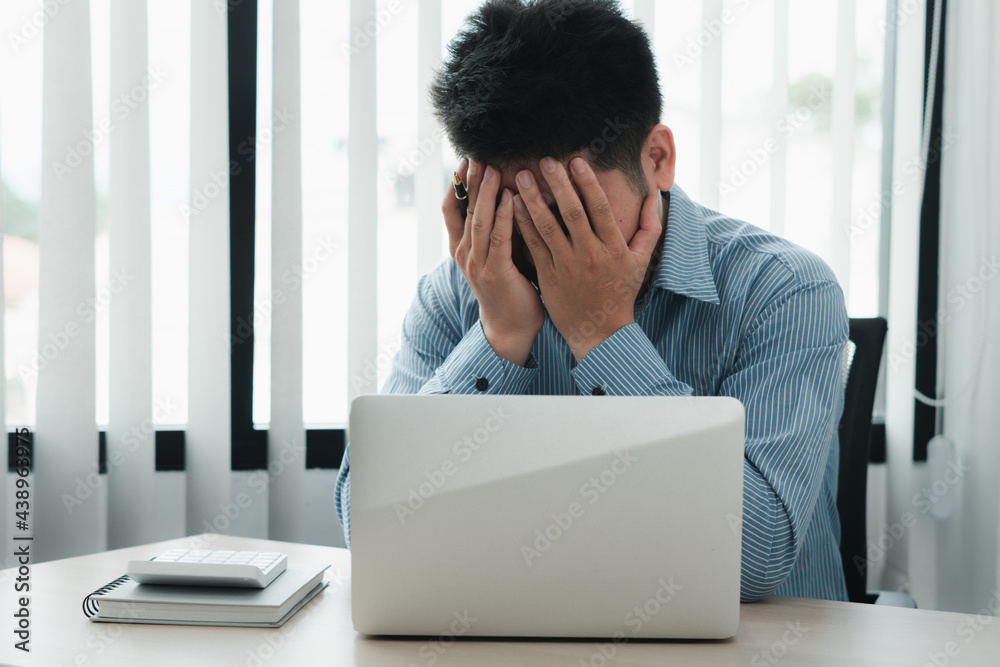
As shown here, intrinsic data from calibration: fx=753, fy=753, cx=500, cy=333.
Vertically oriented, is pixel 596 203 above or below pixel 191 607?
above

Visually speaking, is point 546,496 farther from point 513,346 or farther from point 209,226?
point 209,226

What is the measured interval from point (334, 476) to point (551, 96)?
43.3 inches

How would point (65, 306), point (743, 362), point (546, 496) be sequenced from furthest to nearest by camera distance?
point (65, 306) < point (743, 362) < point (546, 496)

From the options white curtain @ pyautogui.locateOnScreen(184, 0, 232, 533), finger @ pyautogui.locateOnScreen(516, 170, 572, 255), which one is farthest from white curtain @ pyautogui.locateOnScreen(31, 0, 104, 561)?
finger @ pyautogui.locateOnScreen(516, 170, 572, 255)

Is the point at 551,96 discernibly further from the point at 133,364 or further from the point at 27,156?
the point at 27,156

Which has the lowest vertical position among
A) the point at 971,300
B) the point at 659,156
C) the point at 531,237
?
the point at 971,300

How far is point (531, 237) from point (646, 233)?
0.51 feet

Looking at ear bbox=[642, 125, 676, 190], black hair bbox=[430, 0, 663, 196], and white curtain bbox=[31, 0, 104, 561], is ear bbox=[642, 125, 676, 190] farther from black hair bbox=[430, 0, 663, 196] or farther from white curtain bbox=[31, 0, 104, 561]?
white curtain bbox=[31, 0, 104, 561]

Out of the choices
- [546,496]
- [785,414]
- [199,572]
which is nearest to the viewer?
[546,496]

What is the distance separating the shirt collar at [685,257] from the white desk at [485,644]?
1.39ft

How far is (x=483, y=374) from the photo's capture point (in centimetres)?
98

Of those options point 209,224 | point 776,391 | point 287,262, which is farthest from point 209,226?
point 776,391

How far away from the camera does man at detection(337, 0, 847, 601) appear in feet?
2.98

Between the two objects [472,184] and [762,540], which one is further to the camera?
[472,184]
